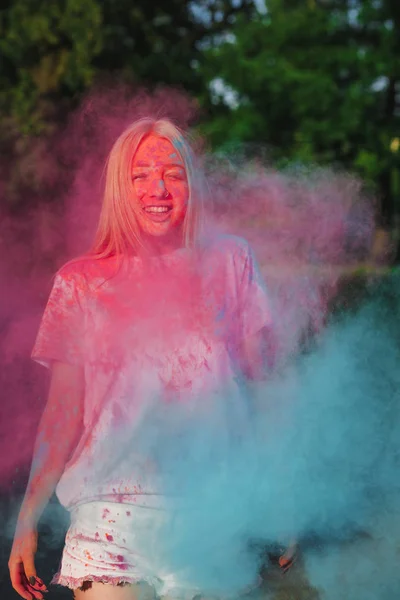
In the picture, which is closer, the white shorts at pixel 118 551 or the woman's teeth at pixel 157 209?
the white shorts at pixel 118 551

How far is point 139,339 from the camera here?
1884mm

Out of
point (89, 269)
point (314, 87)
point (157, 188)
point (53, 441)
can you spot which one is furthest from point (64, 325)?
point (314, 87)

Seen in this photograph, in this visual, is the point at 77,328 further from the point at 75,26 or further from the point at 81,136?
the point at 75,26

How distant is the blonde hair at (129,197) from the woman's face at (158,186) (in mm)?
12

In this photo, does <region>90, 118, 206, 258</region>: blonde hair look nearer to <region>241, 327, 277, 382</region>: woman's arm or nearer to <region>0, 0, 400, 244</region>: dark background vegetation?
<region>241, 327, 277, 382</region>: woman's arm

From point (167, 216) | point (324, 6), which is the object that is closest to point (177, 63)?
point (324, 6)

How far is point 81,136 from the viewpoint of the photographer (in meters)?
2.87

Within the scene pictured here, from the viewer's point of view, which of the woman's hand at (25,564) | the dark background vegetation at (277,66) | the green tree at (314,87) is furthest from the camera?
the green tree at (314,87)

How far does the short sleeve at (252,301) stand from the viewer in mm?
1835

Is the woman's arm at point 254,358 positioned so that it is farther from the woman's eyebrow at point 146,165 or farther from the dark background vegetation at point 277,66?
the dark background vegetation at point 277,66

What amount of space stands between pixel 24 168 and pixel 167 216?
17.4 ft

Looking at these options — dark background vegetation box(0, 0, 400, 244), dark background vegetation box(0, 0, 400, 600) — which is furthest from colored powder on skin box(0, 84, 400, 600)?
dark background vegetation box(0, 0, 400, 244)

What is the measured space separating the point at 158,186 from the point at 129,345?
331mm

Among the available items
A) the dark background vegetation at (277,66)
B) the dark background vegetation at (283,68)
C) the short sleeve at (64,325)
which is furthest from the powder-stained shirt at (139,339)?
the dark background vegetation at (283,68)
